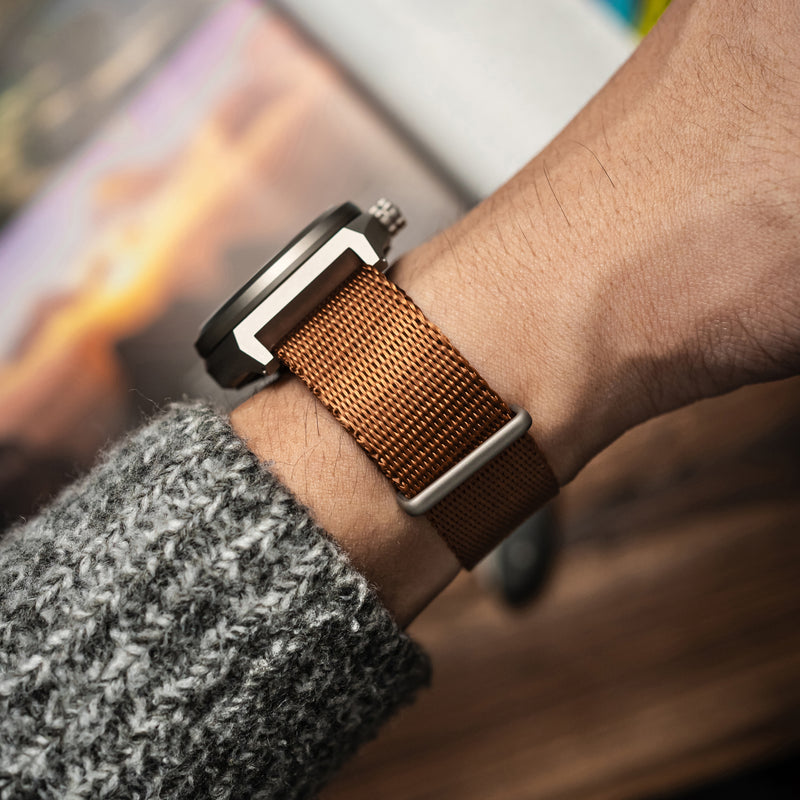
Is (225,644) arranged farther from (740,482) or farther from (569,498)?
(740,482)

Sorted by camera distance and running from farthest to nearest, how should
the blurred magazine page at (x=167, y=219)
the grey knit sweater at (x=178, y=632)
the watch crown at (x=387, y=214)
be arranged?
the blurred magazine page at (x=167, y=219) < the watch crown at (x=387, y=214) < the grey knit sweater at (x=178, y=632)

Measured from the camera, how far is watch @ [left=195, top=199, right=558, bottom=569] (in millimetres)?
441

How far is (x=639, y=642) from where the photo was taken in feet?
2.48

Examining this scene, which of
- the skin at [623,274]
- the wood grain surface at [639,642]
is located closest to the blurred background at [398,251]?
the wood grain surface at [639,642]

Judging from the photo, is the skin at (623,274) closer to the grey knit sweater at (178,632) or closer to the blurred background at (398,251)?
the grey knit sweater at (178,632)

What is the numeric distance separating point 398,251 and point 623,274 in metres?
0.35

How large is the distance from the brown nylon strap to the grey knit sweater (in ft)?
0.23

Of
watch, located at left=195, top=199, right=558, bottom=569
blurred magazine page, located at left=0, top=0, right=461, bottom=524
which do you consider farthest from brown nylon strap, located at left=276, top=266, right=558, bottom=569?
blurred magazine page, located at left=0, top=0, right=461, bottom=524

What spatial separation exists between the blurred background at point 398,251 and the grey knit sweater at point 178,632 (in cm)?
31

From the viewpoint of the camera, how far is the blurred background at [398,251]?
2.35ft

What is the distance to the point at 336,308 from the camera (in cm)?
46

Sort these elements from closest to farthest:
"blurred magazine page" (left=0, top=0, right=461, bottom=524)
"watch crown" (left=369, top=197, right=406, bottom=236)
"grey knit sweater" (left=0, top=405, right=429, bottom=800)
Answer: "grey knit sweater" (left=0, top=405, right=429, bottom=800) < "watch crown" (left=369, top=197, right=406, bottom=236) < "blurred magazine page" (left=0, top=0, right=461, bottom=524)

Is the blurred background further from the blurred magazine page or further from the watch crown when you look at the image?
the watch crown

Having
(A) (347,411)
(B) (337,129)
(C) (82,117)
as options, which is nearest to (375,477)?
(A) (347,411)
